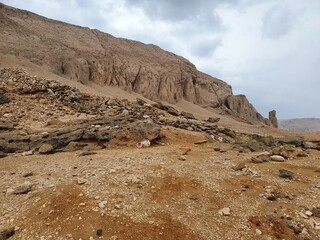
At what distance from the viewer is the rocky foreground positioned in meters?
7.24

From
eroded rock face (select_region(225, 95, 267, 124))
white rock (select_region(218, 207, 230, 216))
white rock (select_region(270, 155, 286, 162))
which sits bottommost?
white rock (select_region(218, 207, 230, 216))

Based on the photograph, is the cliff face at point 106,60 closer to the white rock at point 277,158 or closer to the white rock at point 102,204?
the white rock at point 277,158

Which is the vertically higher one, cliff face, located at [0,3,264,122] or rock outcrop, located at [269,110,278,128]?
cliff face, located at [0,3,264,122]

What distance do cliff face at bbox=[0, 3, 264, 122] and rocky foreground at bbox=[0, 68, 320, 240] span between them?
121ft

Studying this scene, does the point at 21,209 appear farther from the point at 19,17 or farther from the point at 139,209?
the point at 19,17

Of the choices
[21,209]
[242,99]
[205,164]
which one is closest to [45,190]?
[21,209]

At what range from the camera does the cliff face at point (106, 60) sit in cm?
5125

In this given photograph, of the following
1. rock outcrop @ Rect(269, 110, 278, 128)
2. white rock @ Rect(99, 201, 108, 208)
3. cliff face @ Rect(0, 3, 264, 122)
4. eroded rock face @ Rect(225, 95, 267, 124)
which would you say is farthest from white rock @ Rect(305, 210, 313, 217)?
rock outcrop @ Rect(269, 110, 278, 128)

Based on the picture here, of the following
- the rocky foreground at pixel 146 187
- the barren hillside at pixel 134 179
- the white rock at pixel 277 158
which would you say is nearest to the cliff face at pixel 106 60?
the barren hillside at pixel 134 179

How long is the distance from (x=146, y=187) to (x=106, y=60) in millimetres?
55871

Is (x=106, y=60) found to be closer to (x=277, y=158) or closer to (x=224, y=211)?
(x=277, y=158)

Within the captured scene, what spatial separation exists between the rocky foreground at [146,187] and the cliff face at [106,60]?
36.9m

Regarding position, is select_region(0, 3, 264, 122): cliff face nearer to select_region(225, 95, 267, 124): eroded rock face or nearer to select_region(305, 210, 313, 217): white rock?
select_region(225, 95, 267, 124): eroded rock face

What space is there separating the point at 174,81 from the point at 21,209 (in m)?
64.8
